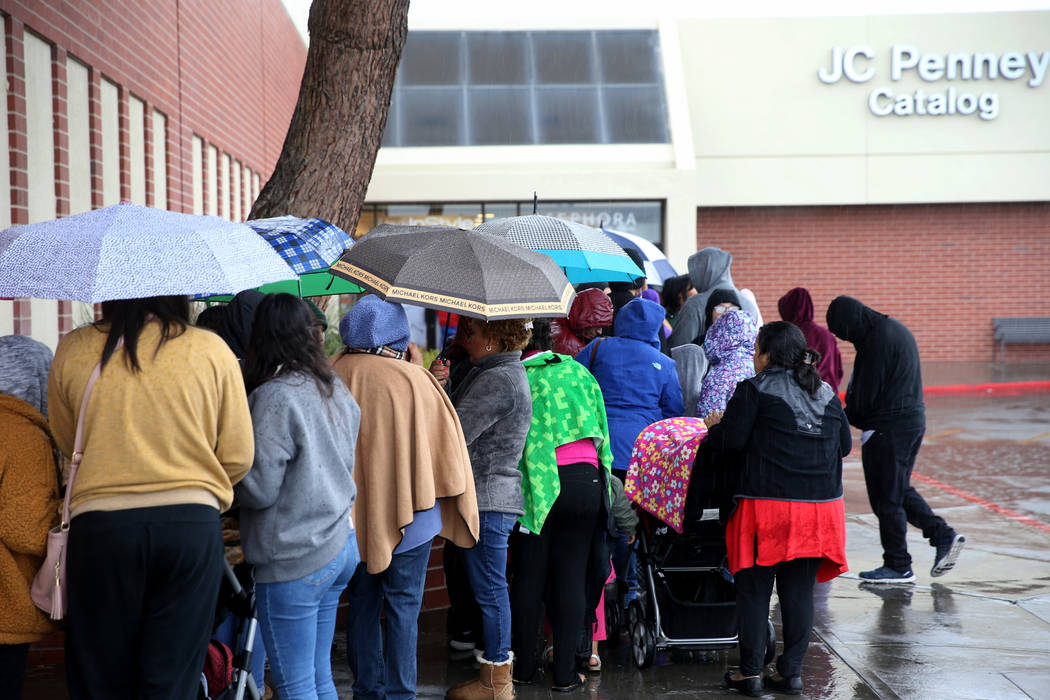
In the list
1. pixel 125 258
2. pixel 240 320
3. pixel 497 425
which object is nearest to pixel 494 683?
pixel 497 425

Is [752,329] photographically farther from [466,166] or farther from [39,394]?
[466,166]

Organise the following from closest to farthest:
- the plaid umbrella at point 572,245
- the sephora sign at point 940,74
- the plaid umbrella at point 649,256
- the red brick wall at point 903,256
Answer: the plaid umbrella at point 572,245, the plaid umbrella at point 649,256, the sephora sign at point 940,74, the red brick wall at point 903,256

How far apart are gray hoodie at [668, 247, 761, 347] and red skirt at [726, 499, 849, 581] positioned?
287 centimetres

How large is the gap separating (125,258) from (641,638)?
3.36 m

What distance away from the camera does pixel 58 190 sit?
7602 mm

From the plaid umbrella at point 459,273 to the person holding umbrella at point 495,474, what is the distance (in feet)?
0.75

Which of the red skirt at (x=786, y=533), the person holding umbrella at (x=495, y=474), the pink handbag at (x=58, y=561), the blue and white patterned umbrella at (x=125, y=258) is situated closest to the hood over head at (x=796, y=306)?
the red skirt at (x=786, y=533)

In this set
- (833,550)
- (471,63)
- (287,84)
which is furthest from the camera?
(471,63)

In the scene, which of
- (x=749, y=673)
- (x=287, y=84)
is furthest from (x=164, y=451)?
(x=287, y=84)

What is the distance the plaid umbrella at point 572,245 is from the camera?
6.23 metres

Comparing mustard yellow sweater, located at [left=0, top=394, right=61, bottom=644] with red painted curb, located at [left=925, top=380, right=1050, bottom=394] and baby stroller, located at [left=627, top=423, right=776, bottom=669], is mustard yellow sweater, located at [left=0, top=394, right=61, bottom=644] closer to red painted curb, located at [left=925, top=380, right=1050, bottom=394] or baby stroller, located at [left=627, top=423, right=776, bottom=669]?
baby stroller, located at [left=627, top=423, right=776, bottom=669]

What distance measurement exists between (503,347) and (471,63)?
56.3 ft

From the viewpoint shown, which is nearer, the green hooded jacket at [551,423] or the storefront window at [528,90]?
the green hooded jacket at [551,423]

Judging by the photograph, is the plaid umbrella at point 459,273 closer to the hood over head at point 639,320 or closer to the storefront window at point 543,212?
the hood over head at point 639,320
